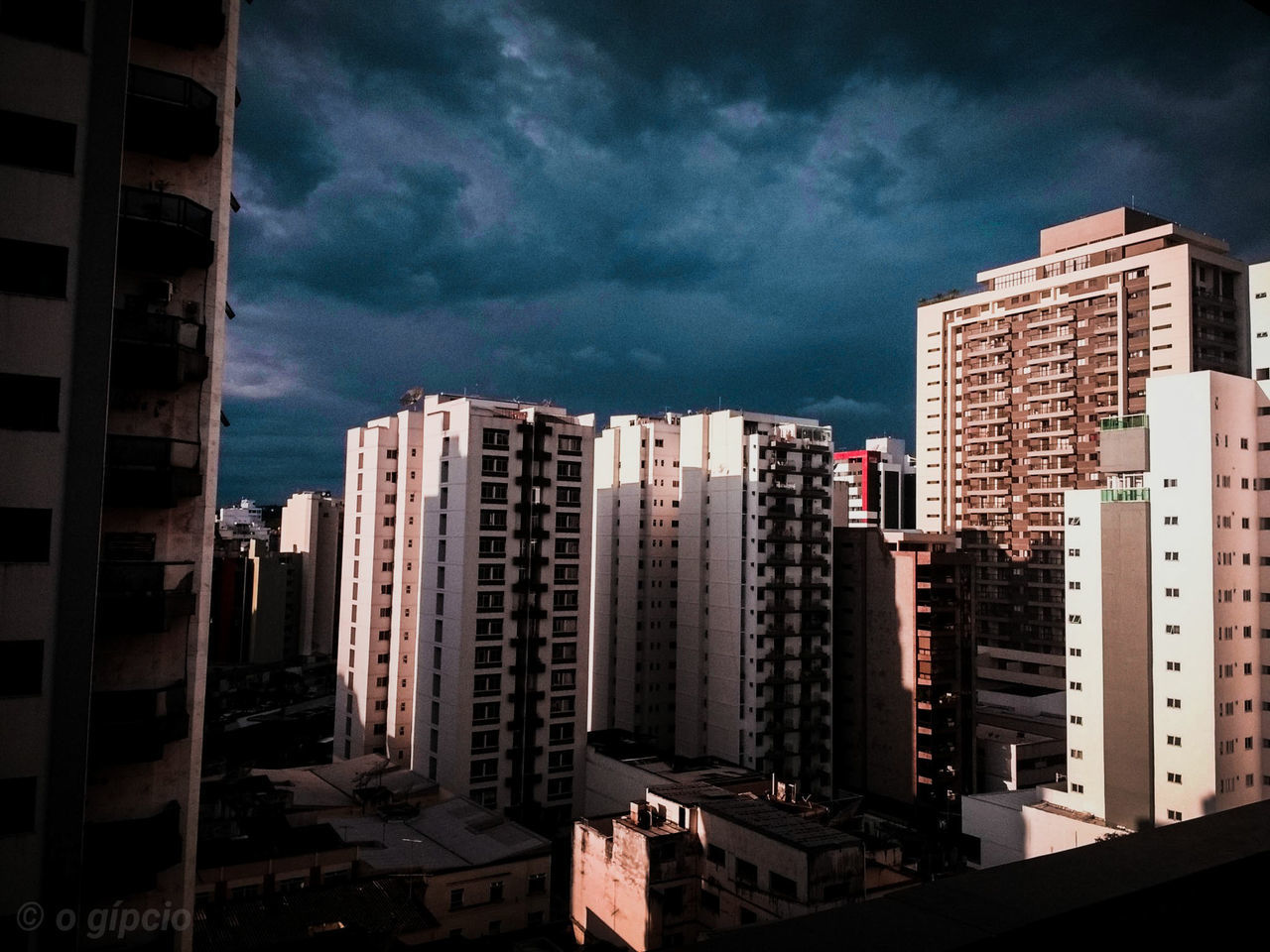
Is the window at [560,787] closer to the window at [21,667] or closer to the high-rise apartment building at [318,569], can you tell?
the window at [21,667]

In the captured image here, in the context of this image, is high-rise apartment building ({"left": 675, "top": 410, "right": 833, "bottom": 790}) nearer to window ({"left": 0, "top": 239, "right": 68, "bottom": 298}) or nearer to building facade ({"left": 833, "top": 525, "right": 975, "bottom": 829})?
building facade ({"left": 833, "top": 525, "right": 975, "bottom": 829})

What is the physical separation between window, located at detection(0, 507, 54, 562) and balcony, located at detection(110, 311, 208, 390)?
2.11 m

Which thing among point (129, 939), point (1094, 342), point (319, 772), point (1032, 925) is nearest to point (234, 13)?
point (129, 939)

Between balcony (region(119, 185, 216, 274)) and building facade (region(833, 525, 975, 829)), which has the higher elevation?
balcony (region(119, 185, 216, 274))

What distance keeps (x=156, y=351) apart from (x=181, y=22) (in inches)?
158

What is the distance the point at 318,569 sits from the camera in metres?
67.6

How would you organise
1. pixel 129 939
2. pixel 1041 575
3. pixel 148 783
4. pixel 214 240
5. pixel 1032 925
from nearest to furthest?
pixel 1032 925, pixel 129 939, pixel 148 783, pixel 214 240, pixel 1041 575

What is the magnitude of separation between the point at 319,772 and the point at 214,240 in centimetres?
2506

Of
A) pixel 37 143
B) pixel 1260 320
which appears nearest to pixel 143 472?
pixel 37 143

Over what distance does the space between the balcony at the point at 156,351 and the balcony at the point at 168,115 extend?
6.54ft

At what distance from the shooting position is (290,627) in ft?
221

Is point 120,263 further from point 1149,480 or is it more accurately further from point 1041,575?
point 1041,575

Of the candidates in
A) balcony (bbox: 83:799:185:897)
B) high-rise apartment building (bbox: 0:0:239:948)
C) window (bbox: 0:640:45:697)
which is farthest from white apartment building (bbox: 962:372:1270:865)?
window (bbox: 0:640:45:697)

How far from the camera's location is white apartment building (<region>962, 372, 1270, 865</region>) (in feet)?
81.7
